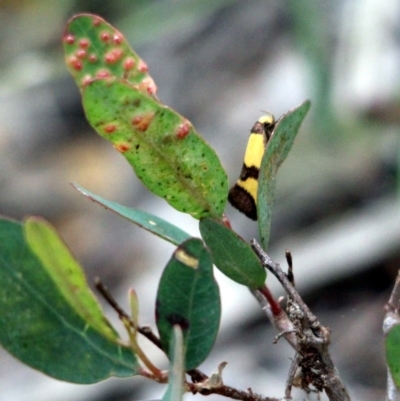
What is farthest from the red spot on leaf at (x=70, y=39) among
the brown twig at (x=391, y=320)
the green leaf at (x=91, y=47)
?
the brown twig at (x=391, y=320)

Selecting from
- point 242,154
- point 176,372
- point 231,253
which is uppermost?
point 242,154

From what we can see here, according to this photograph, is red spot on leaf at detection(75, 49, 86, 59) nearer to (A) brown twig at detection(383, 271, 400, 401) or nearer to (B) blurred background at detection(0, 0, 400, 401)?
(A) brown twig at detection(383, 271, 400, 401)

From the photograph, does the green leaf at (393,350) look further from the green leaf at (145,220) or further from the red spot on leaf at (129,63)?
the red spot on leaf at (129,63)

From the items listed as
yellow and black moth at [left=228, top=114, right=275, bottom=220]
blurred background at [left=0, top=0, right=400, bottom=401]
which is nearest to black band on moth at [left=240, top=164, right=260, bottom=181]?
yellow and black moth at [left=228, top=114, right=275, bottom=220]

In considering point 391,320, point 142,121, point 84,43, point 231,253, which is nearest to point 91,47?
point 84,43

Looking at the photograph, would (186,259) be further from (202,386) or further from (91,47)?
(91,47)

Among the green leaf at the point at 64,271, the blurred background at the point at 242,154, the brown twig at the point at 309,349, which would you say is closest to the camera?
the green leaf at the point at 64,271
